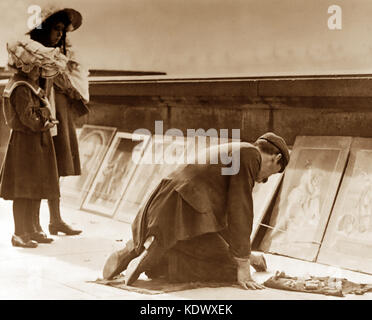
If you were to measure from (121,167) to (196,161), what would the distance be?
3729 millimetres

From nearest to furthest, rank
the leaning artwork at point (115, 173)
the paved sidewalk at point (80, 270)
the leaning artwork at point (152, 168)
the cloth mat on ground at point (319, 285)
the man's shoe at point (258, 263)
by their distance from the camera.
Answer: the paved sidewalk at point (80, 270)
the cloth mat on ground at point (319, 285)
the man's shoe at point (258, 263)
the leaning artwork at point (152, 168)
the leaning artwork at point (115, 173)

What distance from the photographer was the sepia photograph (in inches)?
210

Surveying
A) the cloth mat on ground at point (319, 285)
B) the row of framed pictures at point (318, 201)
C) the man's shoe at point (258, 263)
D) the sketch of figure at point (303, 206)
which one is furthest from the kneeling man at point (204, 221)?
the sketch of figure at point (303, 206)

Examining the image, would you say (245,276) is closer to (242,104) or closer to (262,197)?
(262,197)

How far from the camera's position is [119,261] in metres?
5.46

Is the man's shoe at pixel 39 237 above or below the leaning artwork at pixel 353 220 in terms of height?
below

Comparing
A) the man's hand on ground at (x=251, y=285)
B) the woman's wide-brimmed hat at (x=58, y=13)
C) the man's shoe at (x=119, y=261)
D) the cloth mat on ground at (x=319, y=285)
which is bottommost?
the cloth mat on ground at (x=319, y=285)

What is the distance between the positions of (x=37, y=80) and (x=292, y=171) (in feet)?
7.92

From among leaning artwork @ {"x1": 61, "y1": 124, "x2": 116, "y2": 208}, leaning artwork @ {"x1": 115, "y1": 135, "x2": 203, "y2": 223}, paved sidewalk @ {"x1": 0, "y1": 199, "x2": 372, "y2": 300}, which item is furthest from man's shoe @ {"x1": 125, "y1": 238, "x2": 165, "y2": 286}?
leaning artwork @ {"x1": 61, "y1": 124, "x2": 116, "y2": 208}

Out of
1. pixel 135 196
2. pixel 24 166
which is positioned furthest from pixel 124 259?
pixel 135 196

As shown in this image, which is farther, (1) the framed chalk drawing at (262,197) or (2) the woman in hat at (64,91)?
(1) the framed chalk drawing at (262,197)

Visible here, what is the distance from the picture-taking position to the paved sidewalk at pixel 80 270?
17.0 ft

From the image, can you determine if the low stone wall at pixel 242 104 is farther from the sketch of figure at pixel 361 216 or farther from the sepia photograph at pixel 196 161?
the sketch of figure at pixel 361 216

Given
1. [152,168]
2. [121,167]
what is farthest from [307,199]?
[121,167]
